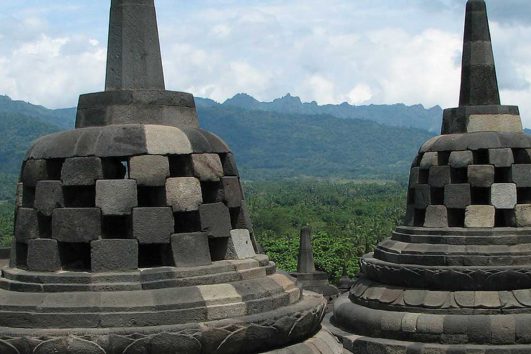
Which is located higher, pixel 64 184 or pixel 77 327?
pixel 64 184

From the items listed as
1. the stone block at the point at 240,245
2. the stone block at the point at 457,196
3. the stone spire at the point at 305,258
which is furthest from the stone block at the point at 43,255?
the stone spire at the point at 305,258

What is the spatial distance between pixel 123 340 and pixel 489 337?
6217 millimetres

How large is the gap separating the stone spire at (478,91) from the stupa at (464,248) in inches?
0.5

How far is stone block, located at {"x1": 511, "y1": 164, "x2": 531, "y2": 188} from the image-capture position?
12.0 m

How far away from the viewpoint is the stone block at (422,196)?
12.4 meters

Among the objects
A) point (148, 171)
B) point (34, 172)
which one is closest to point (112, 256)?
point (148, 171)

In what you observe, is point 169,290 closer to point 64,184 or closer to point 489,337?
point 64,184

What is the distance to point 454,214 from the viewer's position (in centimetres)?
1220

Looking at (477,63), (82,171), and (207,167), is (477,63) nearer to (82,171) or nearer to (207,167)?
(207,167)

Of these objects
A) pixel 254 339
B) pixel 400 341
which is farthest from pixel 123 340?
pixel 400 341

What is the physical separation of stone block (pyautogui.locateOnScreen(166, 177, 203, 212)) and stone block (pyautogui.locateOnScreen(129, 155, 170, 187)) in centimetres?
7

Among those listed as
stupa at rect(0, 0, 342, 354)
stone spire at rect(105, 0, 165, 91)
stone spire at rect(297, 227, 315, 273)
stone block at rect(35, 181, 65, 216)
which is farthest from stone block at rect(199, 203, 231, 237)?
stone spire at rect(297, 227, 315, 273)

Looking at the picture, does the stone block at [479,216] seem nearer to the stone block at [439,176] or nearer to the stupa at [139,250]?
the stone block at [439,176]

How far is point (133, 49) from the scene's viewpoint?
7.50 m
